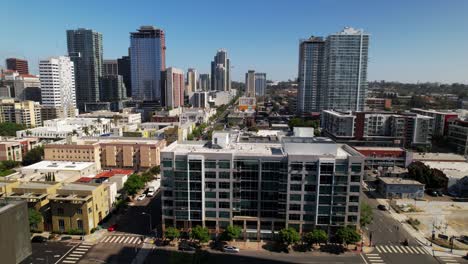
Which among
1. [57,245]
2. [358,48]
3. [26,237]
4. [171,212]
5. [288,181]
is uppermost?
[358,48]

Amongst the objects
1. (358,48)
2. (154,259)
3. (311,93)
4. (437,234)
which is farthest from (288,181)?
(311,93)

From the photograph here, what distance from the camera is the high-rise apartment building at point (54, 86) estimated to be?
17850 cm

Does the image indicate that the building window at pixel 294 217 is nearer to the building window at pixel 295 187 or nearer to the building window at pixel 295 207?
the building window at pixel 295 207

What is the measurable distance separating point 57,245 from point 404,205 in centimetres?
7594

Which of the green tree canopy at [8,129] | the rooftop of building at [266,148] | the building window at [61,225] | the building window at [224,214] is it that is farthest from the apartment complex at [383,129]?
the green tree canopy at [8,129]

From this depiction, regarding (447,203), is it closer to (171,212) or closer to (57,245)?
(171,212)

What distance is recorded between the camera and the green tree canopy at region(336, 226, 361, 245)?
50.8 meters

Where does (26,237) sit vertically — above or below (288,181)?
above

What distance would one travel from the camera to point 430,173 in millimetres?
81375

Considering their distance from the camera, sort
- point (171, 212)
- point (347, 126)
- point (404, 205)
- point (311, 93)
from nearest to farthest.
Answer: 1. point (171, 212)
2. point (404, 205)
3. point (347, 126)
4. point (311, 93)

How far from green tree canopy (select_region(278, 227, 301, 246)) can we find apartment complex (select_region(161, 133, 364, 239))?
106 inches

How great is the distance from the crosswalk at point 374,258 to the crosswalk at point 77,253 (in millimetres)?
48467

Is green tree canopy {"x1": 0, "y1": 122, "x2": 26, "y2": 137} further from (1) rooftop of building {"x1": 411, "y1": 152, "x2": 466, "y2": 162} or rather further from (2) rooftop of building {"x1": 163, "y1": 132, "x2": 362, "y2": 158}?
(1) rooftop of building {"x1": 411, "y1": 152, "x2": 466, "y2": 162}

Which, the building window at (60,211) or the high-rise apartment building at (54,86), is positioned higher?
the high-rise apartment building at (54,86)
